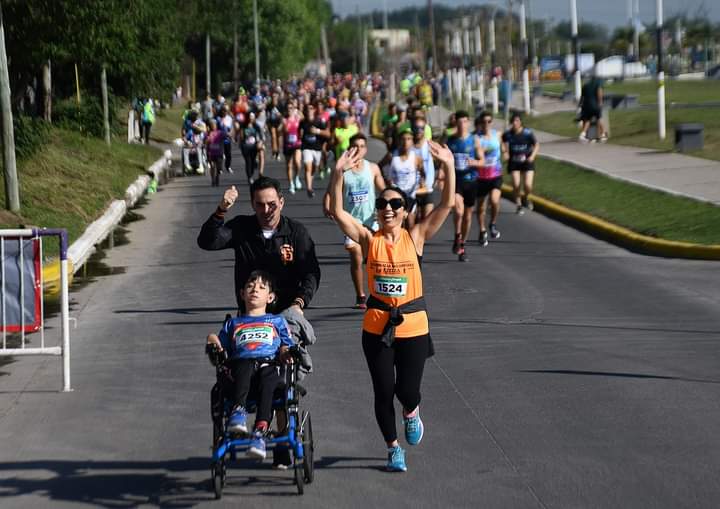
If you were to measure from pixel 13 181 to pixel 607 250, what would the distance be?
892 cm

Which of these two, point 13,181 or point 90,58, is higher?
point 90,58

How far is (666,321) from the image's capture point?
520 inches

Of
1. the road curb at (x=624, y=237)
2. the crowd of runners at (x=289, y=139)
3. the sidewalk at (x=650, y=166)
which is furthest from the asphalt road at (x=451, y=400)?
the crowd of runners at (x=289, y=139)

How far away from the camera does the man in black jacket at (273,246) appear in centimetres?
795

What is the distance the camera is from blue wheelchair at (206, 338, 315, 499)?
732 cm

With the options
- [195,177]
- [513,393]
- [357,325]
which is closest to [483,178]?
[357,325]

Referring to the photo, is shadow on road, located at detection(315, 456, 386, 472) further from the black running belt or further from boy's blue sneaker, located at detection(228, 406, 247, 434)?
boy's blue sneaker, located at detection(228, 406, 247, 434)

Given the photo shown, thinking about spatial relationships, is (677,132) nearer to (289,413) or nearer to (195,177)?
(195,177)

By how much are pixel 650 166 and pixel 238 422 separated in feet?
74.4

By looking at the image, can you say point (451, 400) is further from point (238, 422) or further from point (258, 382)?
point (238, 422)

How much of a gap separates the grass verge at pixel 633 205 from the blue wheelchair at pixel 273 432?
1171cm

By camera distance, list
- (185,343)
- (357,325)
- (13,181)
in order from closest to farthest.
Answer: (185,343)
(357,325)
(13,181)

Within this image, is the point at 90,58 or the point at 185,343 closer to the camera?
the point at 185,343

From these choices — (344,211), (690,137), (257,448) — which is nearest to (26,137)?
(690,137)
